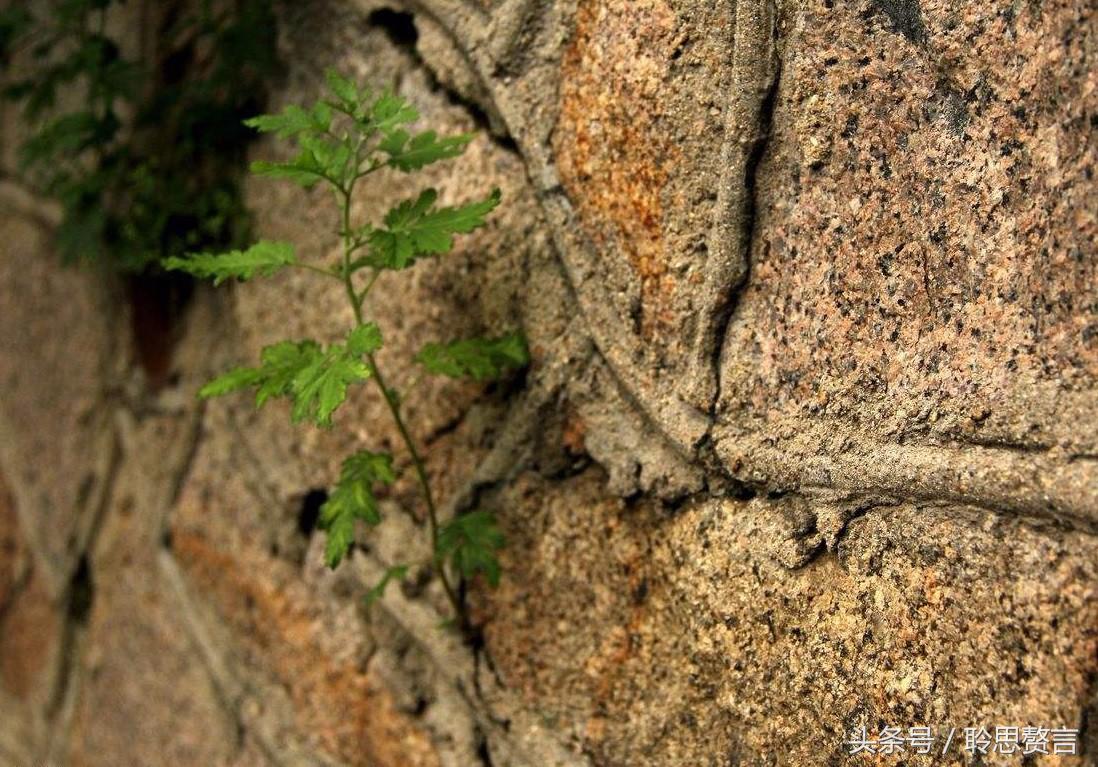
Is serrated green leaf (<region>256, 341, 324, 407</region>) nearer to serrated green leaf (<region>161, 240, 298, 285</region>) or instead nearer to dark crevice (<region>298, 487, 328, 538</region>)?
serrated green leaf (<region>161, 240, 298, 285</region>)

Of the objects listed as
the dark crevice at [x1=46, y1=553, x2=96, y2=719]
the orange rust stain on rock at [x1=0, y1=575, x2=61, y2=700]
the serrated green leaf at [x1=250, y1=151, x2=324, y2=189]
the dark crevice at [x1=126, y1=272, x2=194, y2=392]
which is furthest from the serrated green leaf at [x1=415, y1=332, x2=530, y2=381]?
the orange rust stain on rock at [x1=0, y1=575, x2=61, y2=700]

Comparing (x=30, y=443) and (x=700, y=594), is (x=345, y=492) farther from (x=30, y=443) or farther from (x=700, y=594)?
(x=30, y=443)

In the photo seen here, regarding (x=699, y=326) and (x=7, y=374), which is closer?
(x=699, y=326)

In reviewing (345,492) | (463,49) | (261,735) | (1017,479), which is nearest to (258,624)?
(261,735)

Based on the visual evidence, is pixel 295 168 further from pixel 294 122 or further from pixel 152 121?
pixel 152 121

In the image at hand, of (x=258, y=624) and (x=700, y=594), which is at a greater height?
(x=700, y=594)

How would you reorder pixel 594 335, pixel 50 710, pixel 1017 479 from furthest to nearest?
1. pixel 50 710
2. pixel 594 335
3. pixel 1017 479
